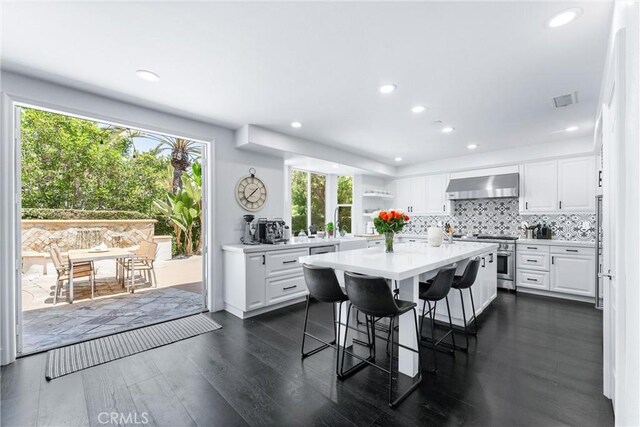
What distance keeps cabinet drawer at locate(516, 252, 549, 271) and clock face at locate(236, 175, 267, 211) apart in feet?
13.9

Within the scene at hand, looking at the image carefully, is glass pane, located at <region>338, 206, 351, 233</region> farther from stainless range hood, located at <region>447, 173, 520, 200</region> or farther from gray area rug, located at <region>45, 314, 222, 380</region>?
gray area rug, located at <region>45, 314, 222, 380</region>

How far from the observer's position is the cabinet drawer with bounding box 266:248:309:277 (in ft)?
12.3

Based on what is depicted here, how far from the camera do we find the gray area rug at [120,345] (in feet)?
7.80

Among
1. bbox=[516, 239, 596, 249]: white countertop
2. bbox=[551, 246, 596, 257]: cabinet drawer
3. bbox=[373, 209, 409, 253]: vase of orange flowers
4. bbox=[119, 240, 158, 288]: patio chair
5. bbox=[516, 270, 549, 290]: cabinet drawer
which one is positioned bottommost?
bbox=[516, 270, 549, 290]: cabinet drawer

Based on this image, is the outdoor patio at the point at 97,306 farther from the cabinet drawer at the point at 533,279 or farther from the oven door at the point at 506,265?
the cabinet drawer at the point at 533,279

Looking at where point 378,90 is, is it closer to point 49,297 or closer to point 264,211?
point 264,211

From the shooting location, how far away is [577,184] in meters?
Result: 4.51

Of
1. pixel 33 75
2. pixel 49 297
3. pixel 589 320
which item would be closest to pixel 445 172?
pixel 589 320

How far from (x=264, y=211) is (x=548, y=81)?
359 cm

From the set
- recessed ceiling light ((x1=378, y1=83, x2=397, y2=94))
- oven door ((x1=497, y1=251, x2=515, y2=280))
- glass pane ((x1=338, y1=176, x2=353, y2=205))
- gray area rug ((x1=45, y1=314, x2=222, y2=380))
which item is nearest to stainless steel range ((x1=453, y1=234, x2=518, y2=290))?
oven door ((x1=497, y1=251, x2=515, y2=280))

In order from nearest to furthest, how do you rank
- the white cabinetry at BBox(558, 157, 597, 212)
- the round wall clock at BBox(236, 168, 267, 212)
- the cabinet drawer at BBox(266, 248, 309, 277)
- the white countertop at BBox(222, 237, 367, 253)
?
the white countertop at BBox(222, 237, 367, 253), the cabinet drawer at BBox(266, 248, 309, 277), the round wall clock at BBox(236, 168, 267, 212), the white cabinetry at BBox(558, 157, 597, 212)

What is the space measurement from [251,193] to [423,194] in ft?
12.8

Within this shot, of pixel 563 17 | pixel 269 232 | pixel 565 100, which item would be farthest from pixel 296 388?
pixel 565 100

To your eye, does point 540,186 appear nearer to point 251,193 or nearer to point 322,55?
point 322,55
